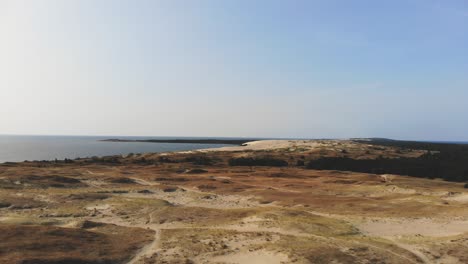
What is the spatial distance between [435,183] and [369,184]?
6.93 m

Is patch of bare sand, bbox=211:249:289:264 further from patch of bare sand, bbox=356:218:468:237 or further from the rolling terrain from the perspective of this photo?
patch of bare sand, bbox=356:218:468:237

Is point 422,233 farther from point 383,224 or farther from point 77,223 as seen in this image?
point 77,223

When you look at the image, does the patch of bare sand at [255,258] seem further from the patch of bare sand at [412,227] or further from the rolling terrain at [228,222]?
the patch of bare sand at [412,227]

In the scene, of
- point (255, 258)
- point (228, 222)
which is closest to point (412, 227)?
point (228, 222)

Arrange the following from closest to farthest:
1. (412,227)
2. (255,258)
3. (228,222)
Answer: (255,258)
(412,227)
(228,222)

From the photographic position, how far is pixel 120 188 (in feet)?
131

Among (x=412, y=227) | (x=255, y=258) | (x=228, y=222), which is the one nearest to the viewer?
(x=255, y=258)

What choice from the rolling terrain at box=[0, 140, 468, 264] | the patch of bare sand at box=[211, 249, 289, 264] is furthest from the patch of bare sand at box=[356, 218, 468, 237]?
the patch of bare sand at box=[211, 249, 289, 264]

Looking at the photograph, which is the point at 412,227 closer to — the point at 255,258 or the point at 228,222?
the point at 228,222

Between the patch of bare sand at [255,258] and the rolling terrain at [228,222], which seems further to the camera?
the rolling terrain at [228,222]

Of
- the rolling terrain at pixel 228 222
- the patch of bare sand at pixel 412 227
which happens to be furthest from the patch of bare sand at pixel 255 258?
the patch of bare sand at pixel 412 227

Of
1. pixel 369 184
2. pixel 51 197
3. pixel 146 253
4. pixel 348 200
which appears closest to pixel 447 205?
pixel 348 200

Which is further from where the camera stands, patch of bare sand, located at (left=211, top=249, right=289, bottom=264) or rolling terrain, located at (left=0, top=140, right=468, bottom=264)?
rolling terrain, located at (left=0, top=140, right=468, bottom=264)

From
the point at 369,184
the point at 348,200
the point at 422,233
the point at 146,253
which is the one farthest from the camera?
the point at 369,184
